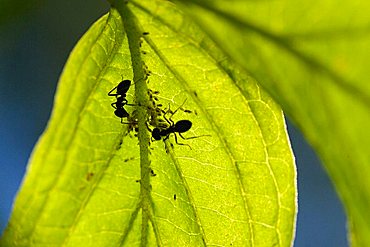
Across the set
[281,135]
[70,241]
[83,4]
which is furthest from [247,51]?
[83,4]

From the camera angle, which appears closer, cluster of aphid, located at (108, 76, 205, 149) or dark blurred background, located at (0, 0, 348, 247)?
cluster of aphid, located at (108, 76, 205, 149)

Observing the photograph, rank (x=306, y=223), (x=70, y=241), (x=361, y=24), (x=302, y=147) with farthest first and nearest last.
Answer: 1. (x=306, y=223)
2. (x=302, y=147)
3. (x=70, y=241)
4. (x=361, y=24)

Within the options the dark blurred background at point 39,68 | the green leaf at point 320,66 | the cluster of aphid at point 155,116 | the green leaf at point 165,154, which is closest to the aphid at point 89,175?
the green leaf at point 165,154

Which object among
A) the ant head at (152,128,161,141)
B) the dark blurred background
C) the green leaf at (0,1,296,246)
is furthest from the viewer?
the dark blurred background

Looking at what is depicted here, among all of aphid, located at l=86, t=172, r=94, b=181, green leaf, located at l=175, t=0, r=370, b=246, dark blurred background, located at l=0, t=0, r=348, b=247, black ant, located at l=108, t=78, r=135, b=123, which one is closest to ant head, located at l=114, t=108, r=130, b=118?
black ant, located at l=108, t=78, r=135, b=123

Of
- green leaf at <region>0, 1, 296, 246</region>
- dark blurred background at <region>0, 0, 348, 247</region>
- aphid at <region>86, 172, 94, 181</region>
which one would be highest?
dark blurred background at <region>0, 0, 348, 247</region>

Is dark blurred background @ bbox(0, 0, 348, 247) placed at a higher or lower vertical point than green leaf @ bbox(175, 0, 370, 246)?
higher

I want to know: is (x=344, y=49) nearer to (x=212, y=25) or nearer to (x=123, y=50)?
(x=212, y=25)

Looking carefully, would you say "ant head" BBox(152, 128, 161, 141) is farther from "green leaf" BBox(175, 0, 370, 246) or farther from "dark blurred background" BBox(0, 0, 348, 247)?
"dark blurred background" BBox(0, 0, 348, 247)
